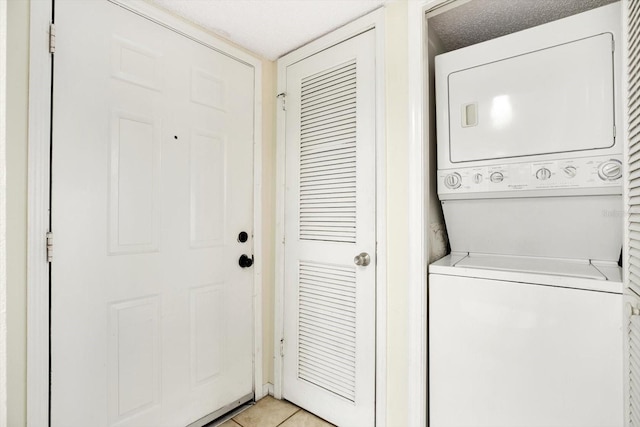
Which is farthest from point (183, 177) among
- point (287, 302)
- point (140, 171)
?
point (287, 302)

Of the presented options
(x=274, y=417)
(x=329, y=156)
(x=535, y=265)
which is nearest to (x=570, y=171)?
(x=535, y=265)

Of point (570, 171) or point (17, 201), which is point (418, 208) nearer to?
point (570, 171)

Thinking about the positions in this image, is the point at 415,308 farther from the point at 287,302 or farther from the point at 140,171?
the point at 140,171

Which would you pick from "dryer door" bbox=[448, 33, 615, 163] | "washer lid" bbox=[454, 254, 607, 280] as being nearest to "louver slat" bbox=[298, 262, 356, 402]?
"washer lid" bbox=[454, 254, 607, 280]

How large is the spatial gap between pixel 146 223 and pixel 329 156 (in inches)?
40.5

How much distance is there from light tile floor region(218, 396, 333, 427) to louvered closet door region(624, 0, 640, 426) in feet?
4.62

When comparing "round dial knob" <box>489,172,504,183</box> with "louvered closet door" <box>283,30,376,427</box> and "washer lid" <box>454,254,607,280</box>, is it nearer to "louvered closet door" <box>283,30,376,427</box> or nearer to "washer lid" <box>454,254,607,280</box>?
"washer lid" <box>454,254,607,280</box>

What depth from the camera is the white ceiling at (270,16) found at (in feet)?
5.14

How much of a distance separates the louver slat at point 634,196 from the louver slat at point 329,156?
1.08 metres

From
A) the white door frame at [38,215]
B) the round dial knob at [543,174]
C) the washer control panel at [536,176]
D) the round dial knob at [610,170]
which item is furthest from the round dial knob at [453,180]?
the white door frame at [38,215]

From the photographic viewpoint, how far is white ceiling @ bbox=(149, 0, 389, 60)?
157 cm

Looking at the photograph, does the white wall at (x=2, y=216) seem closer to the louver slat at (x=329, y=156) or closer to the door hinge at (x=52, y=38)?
the door hinge at (x=52, y=38)

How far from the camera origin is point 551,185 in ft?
4.06

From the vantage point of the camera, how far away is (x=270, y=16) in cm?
166
